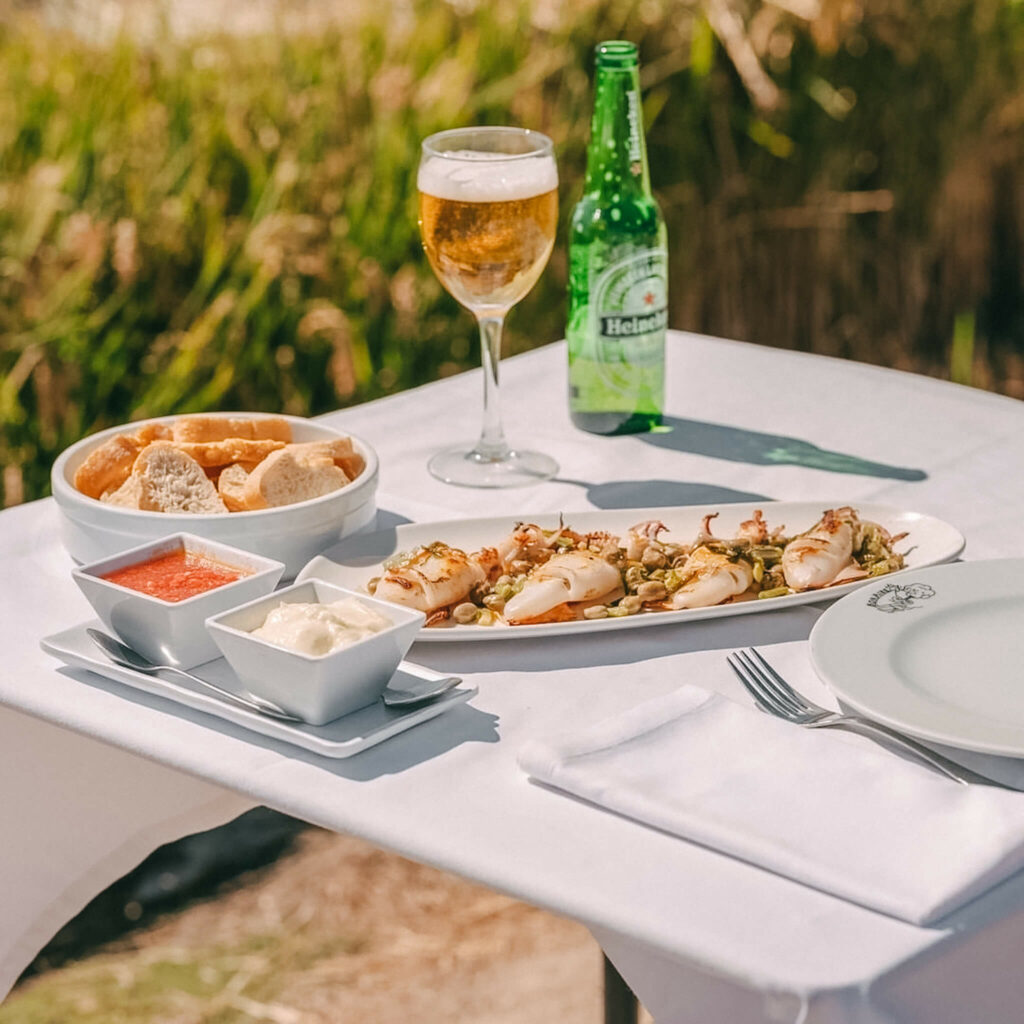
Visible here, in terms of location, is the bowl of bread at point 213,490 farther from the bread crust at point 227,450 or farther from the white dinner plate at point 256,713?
the white dinner plate at point 256,713

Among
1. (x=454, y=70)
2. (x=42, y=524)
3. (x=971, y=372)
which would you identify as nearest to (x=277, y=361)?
(x=454, y=70)

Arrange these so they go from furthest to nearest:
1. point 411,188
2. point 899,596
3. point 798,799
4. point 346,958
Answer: point 411,188, point 346,958, point 899,596, point 798,799

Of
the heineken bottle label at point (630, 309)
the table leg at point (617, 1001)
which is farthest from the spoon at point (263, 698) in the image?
the table leg at point (617, 1001)

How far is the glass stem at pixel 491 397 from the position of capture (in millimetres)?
1581

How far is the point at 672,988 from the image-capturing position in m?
0.84

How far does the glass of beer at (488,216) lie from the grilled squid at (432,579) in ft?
1.15

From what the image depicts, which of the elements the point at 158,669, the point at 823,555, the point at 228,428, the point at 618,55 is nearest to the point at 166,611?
the point at 158,669

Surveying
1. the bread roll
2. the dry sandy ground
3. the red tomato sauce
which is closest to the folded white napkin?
the red tomato sauce

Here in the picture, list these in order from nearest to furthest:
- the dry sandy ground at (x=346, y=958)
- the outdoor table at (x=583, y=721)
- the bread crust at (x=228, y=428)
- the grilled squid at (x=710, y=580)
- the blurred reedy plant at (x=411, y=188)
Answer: the outdoor table at (x=583, y=721)
the grilled squid at (x=710, y=580)
the bread crust at (x=228, y=428)
the dry sandy ground at (x=346, y=958)
the blurred reedy plant at (x=411, y=188)

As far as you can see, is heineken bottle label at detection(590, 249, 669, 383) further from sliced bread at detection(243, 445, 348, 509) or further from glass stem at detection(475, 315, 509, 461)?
sliced bread at detection(243, 445, 348, 509)

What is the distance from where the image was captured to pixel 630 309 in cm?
158

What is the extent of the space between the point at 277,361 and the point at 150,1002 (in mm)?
1183

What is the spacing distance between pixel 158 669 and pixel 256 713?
10 centimetres

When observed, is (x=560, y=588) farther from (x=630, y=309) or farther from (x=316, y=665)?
(x=630, y=309)
